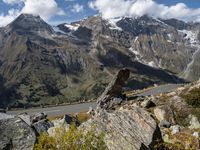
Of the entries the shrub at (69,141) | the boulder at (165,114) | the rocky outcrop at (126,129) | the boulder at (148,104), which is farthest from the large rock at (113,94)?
the shrub at (69,141)

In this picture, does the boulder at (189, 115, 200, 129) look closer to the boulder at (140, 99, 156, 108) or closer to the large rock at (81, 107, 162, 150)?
the boulder at (140, 99, 156, 108)

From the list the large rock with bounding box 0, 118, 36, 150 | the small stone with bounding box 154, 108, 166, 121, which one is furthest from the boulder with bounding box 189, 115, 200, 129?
the large rock with bounding box 0, 118, 36, 150

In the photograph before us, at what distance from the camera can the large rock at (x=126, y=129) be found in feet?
56.8

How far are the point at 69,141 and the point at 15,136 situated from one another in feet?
8.23

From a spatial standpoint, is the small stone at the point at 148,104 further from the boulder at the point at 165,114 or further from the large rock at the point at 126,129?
the large rock at the point at 126,129

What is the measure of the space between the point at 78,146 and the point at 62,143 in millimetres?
578

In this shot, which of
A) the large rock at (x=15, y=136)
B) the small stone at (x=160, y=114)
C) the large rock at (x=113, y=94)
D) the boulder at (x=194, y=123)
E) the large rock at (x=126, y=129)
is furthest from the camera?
the large rock at (x=113, y=94)

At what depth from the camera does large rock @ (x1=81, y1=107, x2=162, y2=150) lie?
17312 mm

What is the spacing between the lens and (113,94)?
51.4 metres

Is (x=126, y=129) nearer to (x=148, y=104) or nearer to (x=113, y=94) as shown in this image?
(x=148, y=104)

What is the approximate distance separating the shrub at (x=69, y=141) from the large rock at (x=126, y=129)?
192 centimetres

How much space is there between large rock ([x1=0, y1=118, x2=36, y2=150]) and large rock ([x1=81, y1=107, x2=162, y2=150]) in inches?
109

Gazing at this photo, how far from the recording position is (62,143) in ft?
47.7

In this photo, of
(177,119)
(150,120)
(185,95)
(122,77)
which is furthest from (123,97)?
(150,120)
